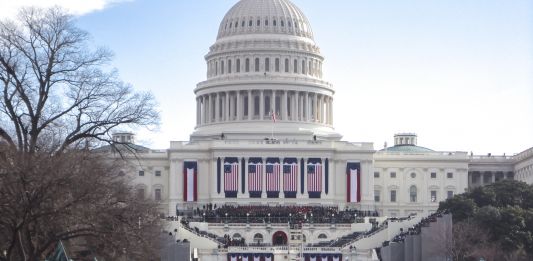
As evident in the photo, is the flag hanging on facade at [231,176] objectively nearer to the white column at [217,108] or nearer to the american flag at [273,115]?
the american flag at [273,115]

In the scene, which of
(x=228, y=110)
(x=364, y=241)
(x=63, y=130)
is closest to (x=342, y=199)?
(x=228, y=110)

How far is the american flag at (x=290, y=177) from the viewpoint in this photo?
181 meters

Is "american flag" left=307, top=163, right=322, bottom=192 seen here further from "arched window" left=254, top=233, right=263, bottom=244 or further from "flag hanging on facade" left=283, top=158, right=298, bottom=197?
"arched window" left=254, top=233, right=263, bottom=244

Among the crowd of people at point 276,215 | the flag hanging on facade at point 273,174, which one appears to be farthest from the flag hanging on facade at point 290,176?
the crowd of people at point 276,215

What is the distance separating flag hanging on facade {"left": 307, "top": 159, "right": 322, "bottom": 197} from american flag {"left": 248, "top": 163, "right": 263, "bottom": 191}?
568 centimetres

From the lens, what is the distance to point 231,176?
595 feet

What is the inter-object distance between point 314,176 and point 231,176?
31.5 ft

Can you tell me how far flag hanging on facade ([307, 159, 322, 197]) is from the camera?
182m

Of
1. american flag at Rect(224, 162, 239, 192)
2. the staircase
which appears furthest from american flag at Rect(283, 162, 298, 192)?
the staircase

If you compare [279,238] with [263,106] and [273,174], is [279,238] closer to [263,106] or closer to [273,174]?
[273,174]

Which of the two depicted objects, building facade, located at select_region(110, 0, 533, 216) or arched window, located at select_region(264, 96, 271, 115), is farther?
arched window, located at select_region(264, 96, 271, 115)

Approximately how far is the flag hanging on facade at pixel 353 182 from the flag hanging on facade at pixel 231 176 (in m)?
13.0

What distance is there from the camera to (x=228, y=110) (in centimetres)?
19688

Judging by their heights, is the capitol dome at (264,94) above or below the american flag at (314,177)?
above
